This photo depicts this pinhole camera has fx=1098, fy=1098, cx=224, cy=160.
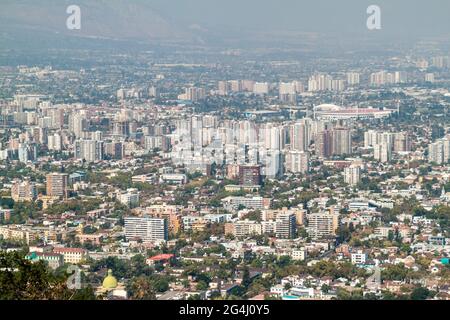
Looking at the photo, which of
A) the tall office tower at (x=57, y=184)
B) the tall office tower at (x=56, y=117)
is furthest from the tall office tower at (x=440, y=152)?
the tall office tower at (x=56, y=117)

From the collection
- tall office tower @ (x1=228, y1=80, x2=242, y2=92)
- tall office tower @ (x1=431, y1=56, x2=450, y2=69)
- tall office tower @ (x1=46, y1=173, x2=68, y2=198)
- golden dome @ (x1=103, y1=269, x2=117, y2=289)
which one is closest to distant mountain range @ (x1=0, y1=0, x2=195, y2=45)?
tall office tower @ (x1=228, y1=80, x2=242, y2=92)

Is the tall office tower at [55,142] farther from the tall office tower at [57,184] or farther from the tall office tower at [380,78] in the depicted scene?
the tall office tower at [380,78]

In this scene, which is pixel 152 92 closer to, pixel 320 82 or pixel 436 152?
pixel 320 82

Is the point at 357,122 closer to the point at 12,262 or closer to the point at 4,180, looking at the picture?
the point at 4,180

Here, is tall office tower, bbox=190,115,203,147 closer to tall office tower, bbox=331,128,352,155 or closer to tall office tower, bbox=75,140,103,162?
tall office tower, bbox=75,140,103,162

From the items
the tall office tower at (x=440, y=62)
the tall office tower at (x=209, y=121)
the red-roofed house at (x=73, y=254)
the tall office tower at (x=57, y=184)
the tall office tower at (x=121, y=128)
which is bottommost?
the red-roofed house at (x=73, y=254)

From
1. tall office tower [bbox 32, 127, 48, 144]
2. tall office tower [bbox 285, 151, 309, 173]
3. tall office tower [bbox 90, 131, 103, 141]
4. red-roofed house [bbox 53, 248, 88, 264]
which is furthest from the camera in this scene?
tall office tower [bbox 90, 131, 103, 141]
